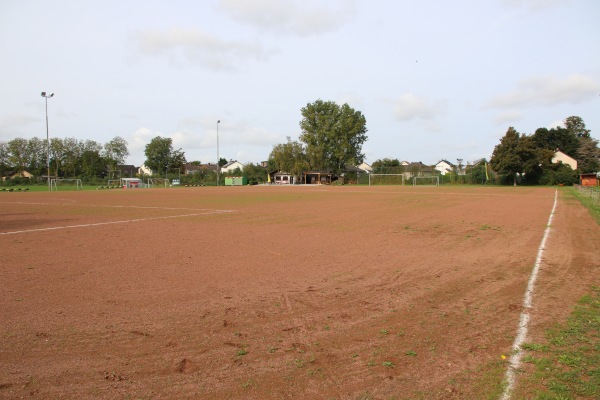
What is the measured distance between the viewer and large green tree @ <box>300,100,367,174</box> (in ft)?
308

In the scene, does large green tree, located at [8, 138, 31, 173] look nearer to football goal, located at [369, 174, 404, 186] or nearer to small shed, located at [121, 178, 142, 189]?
small shed, located at [121, 178, 142, 189]

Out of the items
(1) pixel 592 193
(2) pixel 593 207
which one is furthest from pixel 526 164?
(2) pixel 593 207

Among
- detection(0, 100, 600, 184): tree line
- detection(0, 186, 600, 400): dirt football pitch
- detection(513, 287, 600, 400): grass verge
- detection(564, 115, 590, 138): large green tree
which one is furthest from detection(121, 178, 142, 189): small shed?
detection(564, 115, 590, 138): large green tree

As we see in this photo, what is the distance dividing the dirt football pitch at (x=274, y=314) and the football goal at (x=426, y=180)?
226ft

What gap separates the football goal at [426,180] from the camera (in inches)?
3051

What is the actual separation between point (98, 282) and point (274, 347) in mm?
4012

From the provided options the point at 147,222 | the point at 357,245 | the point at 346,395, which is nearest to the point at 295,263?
the point at 357,245

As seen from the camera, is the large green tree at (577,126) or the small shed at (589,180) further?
the large green tree at (577,126)

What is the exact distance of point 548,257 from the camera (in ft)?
28.9

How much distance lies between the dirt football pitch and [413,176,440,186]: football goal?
68.8 meters

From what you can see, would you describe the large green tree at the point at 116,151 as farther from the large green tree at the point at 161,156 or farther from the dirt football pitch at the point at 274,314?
the dirt football pitch at the point at 274,314

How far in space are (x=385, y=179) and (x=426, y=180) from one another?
30.5 feet

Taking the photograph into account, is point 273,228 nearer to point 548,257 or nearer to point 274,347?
point 548,257

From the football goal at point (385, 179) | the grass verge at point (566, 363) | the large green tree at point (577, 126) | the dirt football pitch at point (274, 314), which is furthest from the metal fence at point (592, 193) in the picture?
→ the large green tree at point (577, 126)
